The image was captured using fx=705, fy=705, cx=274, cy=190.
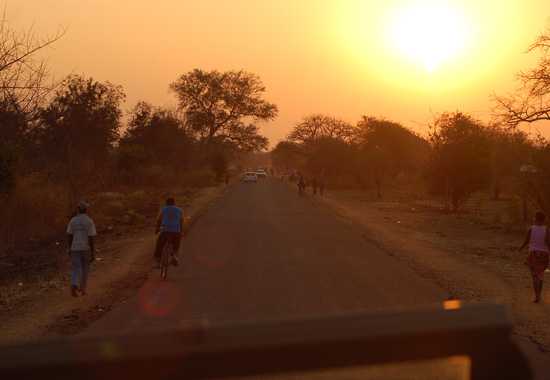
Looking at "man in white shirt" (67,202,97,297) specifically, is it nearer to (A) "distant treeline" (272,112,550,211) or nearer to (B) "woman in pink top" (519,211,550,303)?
(B) "woman in pink top" (519,211,550,303)

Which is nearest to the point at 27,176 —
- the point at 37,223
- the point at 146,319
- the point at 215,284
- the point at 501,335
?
the point at 37,223

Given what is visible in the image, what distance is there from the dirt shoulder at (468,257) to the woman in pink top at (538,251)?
1.19 feet

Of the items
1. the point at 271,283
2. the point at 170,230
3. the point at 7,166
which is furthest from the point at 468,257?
the point at 7,166

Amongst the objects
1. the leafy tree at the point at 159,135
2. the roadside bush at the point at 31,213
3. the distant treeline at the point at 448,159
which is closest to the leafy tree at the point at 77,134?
the roadside bush at the point at 31,213

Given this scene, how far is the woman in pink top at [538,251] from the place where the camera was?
11772 millimetres

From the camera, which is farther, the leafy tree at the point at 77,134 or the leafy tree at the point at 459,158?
the leafy tree at the point at 459,158

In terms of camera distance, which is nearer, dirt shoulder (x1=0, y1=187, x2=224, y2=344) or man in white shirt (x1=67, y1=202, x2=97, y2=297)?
dirt shoulder (x1=0, y1=187, x2=224, y2=344)

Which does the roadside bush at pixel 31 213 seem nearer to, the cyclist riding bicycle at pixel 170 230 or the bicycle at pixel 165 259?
the cyclist riding bicycle at pixel 170 230

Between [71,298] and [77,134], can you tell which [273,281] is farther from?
[77,134]

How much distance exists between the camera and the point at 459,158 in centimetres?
4072

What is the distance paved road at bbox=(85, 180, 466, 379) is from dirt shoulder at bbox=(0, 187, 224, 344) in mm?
420

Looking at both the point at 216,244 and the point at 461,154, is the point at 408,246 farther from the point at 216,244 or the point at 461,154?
the point at 461,154

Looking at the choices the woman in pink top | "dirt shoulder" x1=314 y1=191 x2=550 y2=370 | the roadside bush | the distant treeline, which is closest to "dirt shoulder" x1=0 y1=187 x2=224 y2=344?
the roadside bush

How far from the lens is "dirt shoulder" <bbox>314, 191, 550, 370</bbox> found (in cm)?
1072
